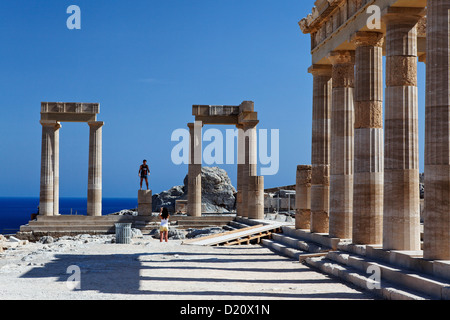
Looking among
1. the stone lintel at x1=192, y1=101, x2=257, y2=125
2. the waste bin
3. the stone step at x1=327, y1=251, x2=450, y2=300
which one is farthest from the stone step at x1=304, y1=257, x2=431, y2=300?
the stone lintel at x1=192, y1=101, x2=257, y2=125

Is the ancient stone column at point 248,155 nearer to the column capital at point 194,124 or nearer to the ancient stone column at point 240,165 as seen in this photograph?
the ancient stone column at point 240,165

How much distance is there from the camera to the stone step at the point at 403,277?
1179cm

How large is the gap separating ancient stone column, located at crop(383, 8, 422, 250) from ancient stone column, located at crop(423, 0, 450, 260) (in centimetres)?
237

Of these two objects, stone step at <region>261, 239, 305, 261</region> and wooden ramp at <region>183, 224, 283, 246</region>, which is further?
wooden ramp at <region>183, 224, 283, 246</region>

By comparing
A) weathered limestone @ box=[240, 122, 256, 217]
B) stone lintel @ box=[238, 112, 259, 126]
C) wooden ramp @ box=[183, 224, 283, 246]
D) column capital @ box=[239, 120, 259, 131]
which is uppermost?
stone lintel @ box=[238, 112, 259, 126]

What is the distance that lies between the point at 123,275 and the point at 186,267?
2705 millimetres

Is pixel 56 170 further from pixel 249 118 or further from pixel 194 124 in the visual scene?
pixel 249 118

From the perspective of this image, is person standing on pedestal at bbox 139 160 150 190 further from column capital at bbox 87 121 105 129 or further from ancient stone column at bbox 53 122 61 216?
ancient stone column at bbox 53 122 61 216

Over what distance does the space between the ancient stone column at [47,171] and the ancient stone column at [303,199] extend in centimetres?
1905

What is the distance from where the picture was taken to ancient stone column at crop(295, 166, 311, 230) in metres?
24.9

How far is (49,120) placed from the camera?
37.6 metres
